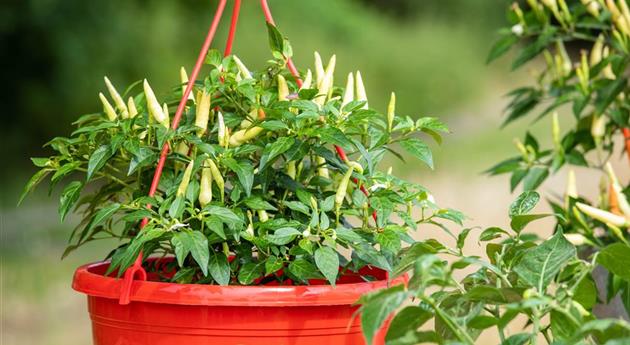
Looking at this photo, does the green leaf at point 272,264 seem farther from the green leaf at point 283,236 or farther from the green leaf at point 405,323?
the green leaf at point 405,323

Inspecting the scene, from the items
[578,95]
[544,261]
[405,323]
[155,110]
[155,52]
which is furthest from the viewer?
[155,52]

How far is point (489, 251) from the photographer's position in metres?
1.39

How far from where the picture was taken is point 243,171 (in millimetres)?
1331

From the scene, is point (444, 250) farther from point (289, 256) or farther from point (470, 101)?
point (470, 101)

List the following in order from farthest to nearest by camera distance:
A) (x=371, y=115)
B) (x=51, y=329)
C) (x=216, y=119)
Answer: (x=51, y=329), (x=216, y=119), (x=371, y=115)

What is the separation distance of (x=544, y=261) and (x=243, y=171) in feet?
1.35

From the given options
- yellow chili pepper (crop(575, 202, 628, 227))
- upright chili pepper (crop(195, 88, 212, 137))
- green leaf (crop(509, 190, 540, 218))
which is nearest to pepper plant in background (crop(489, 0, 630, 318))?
yellow chili pepper (crop(575, 202, 628, 227))

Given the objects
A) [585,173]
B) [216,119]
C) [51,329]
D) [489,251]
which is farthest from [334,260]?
[585,173]

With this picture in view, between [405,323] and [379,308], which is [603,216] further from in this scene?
[379,308]

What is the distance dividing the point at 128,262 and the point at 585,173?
6836 millimetres

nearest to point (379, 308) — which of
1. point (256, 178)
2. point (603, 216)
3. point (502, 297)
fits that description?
point (502, 297)

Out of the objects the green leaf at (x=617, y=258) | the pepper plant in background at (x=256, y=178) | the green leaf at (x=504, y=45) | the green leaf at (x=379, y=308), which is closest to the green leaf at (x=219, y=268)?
the pepper plant in background at (x=256, y=178)

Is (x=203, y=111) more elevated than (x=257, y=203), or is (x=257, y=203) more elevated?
(x=203, y=111)

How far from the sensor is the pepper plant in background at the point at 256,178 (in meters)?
1.31
